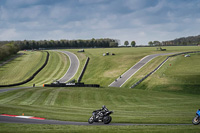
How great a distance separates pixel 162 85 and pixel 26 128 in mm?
55710

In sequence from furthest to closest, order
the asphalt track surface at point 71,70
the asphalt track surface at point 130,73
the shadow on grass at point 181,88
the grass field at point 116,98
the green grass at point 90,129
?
the asphalt track surface at point 71,70, the asphalt track surface at point 130,73, the shadow on grass at point 181,88, the grass field at point 116,98, the green grass at point 90,129

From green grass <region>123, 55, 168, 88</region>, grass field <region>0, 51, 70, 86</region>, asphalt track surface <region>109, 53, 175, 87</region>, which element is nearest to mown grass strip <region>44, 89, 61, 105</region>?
green grass <region>123, 55, 168, 88</region>

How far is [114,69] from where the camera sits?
Answer: 102688 millimetres

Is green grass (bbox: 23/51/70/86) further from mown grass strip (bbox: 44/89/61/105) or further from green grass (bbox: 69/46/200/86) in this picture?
mown grass strip (bbox: 44/89/61/105)

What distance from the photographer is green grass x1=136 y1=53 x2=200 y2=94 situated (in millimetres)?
66588

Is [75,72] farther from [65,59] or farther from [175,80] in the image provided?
[175,80]

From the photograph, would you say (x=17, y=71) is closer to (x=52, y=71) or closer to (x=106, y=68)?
(x=52, y=71)

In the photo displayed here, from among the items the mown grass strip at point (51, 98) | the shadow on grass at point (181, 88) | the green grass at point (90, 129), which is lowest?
the shadow on grass at point (181, 88)

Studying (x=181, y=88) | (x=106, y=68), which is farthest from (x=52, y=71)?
(x=181, y=88)

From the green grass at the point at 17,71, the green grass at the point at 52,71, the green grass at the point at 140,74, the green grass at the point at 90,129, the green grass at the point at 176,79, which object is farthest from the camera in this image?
the green grass at the point at 17,71

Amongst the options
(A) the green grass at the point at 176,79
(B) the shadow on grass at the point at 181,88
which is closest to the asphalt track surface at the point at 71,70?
(A) the green grass at the point at 176,79

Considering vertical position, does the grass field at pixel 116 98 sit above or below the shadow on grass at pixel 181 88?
above

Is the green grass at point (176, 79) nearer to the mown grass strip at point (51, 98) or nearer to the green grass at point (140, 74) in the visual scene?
the green grass at point (140, 74)

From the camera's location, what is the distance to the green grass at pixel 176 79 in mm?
66588
